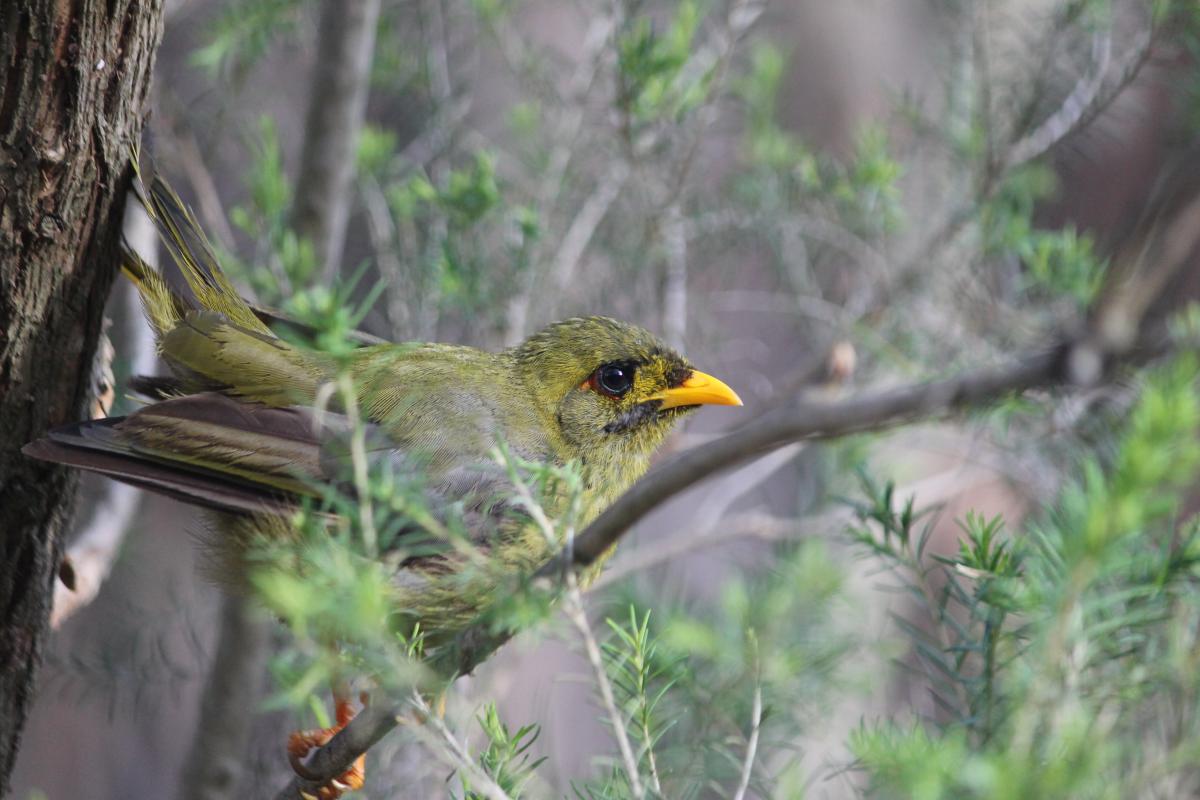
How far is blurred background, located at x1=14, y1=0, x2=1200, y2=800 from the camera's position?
10.3ft

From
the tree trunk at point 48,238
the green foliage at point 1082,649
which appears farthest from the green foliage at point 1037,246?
the tree trunk at point 48,238

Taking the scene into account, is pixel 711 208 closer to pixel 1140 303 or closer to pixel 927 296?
pixel 927 296

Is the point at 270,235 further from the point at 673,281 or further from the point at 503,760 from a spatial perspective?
the point at 503,760

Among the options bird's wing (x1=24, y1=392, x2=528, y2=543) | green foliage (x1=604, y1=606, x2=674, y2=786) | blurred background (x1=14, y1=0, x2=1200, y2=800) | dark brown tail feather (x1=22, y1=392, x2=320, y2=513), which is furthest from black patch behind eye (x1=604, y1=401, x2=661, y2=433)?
green foliage (x1=604, y1=606, x2=674, y2=786)

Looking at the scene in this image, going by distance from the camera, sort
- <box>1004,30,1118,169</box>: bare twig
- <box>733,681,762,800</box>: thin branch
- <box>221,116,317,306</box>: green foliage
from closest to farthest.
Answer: <box>733,681,762,800</box>: thin branch
<box>221,116,317,306</box>: green foliage
<box>1004,30,1118,169</box>: bare twig

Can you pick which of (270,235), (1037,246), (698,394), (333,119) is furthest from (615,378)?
(1037,246)

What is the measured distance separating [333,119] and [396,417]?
1667 mm

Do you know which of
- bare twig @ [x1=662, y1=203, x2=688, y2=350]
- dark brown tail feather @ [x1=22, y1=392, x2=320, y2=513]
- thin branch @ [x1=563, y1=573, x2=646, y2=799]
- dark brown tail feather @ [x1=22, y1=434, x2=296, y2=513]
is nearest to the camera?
thin branch @ [x1=563, y1=573, x2=646, y2=799]

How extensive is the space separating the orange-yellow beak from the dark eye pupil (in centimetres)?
9

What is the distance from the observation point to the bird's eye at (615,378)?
3.08 meters

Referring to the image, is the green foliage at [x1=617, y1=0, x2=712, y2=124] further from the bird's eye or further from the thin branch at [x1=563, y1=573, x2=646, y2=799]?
the thin branch at [x1=563, y1=573, x2=646, y2=799]

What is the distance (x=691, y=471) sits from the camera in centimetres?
121

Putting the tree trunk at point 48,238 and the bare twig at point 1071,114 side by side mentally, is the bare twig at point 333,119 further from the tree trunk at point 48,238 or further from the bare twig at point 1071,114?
the bare twig at point 1071,114

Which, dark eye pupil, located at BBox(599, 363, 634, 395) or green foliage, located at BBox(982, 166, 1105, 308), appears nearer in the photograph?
dark eye pupil, located at BBox(599, 363, 634, 395)
